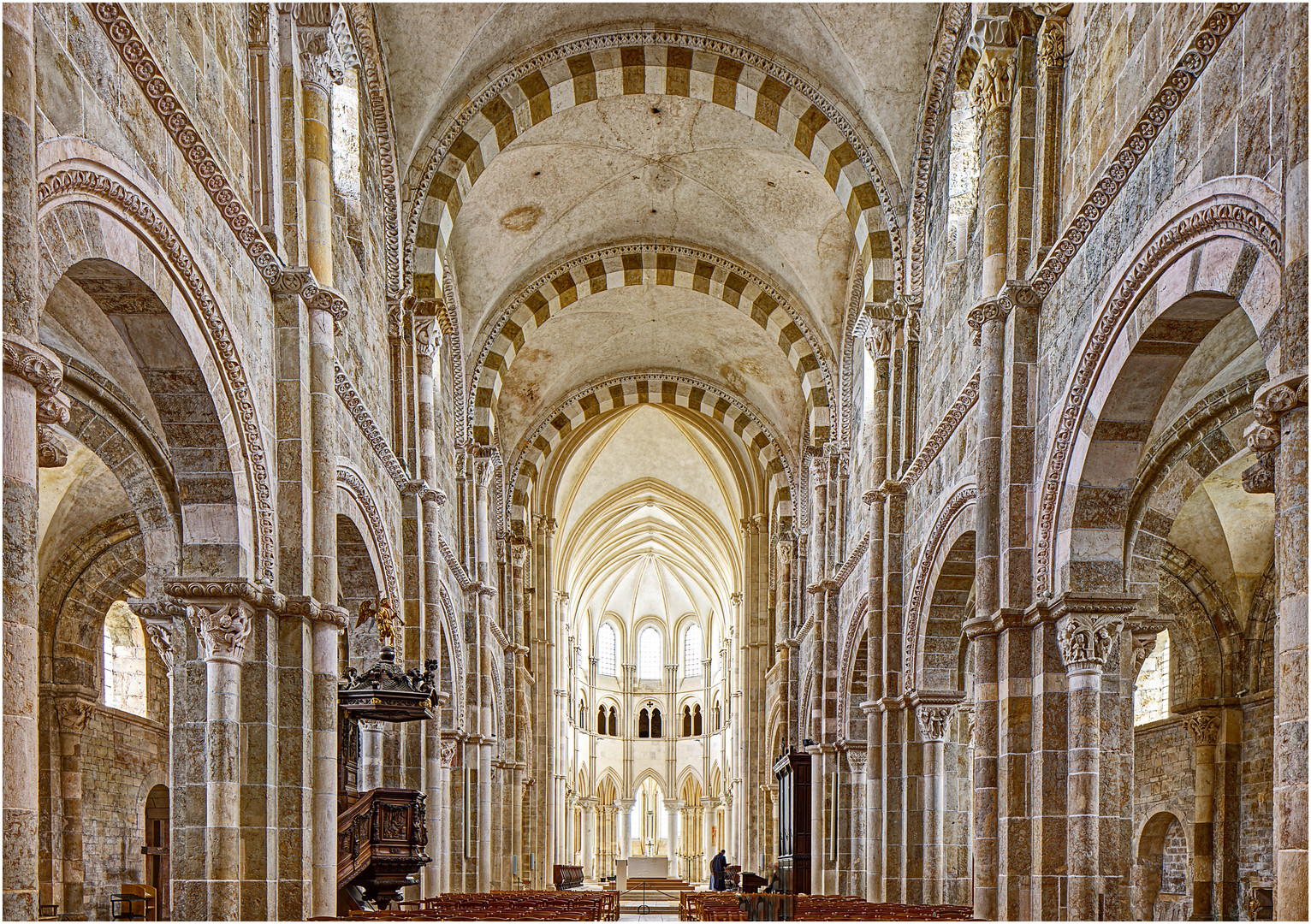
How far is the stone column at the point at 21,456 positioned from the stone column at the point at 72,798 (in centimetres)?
1425

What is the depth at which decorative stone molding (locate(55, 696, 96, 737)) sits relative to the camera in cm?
1894

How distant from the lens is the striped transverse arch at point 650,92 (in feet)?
62.0

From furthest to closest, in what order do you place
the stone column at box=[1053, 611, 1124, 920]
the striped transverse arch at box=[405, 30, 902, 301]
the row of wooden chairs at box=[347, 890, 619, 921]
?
the striped transverse arch at box=[405, 30, 902, 301] → the row of wooden chairs at box=[347, 890, 619, 921] → the stone column at box=[1053, 611, 1124, 920]

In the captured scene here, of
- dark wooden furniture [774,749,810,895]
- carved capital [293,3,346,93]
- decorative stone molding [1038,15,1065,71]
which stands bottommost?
dark wooden furniture [774,749,810,895]

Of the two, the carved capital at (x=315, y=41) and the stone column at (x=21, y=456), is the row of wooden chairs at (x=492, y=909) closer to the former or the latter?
the stone column at (x=21, y=456)

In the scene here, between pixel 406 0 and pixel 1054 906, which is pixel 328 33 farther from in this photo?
pixel 1054 906

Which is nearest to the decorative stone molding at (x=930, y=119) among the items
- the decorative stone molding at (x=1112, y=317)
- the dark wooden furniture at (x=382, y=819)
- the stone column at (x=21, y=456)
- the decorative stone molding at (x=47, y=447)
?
the decorative stone molding at (x=1112, y=317)

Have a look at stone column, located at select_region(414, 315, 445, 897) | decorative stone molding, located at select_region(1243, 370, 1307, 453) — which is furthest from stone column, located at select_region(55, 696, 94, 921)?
decorative stone molding, located at select_region(1243, 370, 1307, 453)

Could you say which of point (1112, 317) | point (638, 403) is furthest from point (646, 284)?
point (1112, 317)

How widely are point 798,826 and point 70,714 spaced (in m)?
13.0

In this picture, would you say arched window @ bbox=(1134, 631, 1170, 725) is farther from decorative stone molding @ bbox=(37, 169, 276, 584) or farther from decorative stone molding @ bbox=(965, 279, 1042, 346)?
decorative stone molding @ bbox=(37, 169, 276, 584)

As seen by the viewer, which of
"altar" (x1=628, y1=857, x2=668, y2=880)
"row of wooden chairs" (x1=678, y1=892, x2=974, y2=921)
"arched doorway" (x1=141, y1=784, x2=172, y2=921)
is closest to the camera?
"row of wooden chairs" (x1=678, y1=892, x2=974, y2=921)

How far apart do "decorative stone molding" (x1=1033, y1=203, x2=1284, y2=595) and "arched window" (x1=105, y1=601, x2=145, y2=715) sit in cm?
1582

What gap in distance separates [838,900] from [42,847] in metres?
11.3
